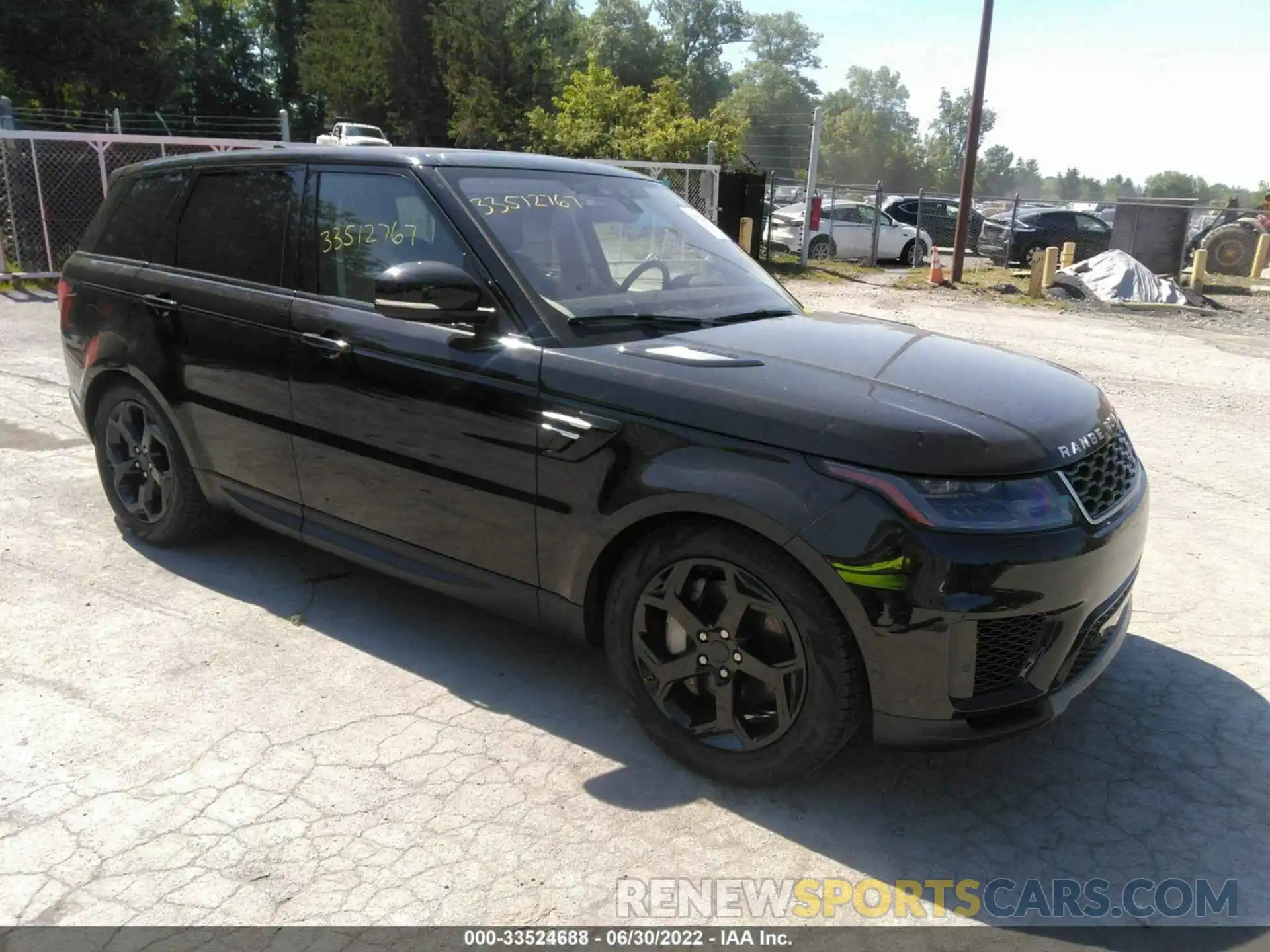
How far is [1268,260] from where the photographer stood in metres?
21.2

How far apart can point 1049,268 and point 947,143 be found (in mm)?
113708

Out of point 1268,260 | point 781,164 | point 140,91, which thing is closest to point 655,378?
point 1268,260

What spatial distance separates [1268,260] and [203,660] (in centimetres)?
2417

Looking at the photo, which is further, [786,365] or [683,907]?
[786,365]

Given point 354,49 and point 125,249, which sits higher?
point 354,49

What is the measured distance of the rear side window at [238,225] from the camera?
382 centimetres

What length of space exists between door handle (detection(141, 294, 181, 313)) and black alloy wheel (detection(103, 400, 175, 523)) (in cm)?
47

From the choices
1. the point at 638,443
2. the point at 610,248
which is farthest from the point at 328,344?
the point at 638,443

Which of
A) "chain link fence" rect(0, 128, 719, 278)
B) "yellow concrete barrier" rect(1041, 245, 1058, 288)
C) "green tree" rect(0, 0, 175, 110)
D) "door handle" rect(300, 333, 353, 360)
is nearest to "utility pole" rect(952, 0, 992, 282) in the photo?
"yellow concrete barrier" rect(1041, 245, 1058, 288)

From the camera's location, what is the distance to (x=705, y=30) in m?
82.6

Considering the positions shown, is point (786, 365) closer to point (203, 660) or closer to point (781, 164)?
point (203, 660)

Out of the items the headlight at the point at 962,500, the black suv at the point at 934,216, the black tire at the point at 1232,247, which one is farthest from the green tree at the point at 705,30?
the headlight at the point at 962,500

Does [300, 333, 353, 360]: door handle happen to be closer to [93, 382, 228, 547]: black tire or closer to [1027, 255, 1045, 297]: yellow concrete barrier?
[93, 382, 228, 547]: black tire

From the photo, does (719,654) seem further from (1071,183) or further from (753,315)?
(1071,183)
